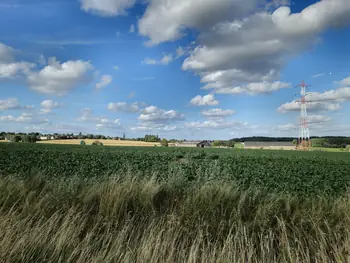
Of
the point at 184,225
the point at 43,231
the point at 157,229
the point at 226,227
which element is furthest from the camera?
the point at 226,227

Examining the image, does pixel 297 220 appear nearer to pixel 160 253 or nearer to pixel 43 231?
pixel 160 253

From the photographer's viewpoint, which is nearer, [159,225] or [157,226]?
[157,226]

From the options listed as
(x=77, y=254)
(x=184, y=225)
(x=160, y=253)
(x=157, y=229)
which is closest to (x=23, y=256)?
(x=77, y=254)

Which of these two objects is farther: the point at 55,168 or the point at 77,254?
the point at 55,168

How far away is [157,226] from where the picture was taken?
4246 mm

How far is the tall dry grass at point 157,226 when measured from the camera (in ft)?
10.3

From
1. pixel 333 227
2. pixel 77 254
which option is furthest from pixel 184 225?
pixel 333 227

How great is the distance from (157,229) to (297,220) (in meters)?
3.01

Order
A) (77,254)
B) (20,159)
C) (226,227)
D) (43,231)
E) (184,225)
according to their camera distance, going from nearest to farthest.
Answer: (77,254) → (43,231) → (184,225) → (226,227) → (20,159)

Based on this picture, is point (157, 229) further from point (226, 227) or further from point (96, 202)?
point (96, 202)

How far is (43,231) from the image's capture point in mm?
3385

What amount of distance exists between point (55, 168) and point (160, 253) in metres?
11.0

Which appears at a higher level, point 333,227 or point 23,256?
point 23,256

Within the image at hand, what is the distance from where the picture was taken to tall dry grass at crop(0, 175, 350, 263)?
3.15 meters
